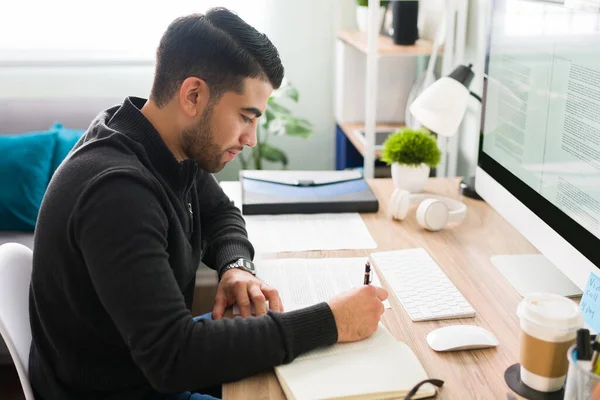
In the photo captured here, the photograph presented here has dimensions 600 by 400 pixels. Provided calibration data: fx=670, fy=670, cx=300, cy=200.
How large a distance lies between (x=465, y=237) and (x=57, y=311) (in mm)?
884

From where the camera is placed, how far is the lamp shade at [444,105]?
1575mm

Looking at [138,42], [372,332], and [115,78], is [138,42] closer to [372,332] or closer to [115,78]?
[115,78]

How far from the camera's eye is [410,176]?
169 centimetres

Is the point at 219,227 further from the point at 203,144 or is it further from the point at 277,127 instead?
the point at 277,127

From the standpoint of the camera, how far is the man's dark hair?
108 centimetres

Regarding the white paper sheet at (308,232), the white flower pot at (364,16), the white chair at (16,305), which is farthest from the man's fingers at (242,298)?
the white flower pot at (364,16)

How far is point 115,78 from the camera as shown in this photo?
2885 millimetres

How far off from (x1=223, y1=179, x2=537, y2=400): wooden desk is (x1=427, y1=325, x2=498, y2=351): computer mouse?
11mm

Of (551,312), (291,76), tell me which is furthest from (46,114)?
(551,312)

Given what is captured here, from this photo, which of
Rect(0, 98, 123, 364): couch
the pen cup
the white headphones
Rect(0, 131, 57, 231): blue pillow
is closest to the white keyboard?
the white headphones

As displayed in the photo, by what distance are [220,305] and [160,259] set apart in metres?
0.28

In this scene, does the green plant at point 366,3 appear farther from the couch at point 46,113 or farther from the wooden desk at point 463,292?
the couch at point 46,113

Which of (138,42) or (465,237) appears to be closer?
(465,237)

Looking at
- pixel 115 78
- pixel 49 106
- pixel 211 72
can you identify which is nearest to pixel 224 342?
pixel 211 72
